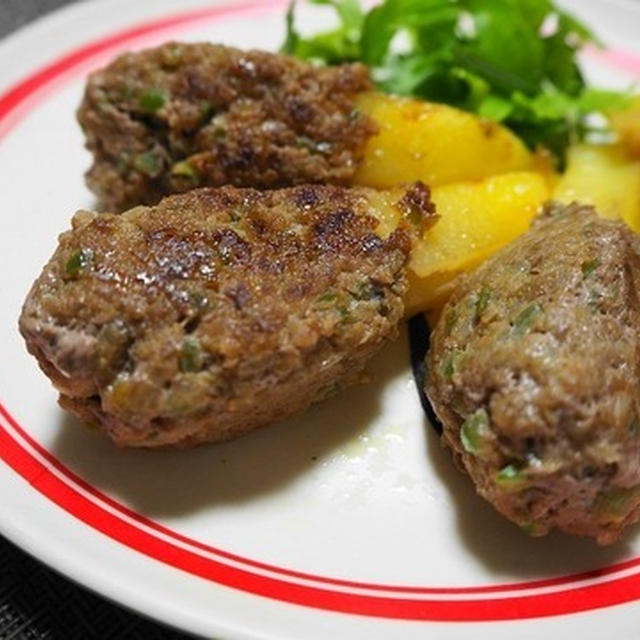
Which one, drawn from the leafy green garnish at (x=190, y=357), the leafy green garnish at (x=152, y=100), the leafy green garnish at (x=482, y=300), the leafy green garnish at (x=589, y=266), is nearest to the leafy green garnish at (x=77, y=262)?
the leafy green garnish at (x=190, y=357)

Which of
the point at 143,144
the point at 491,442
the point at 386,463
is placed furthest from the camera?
the point at 143,144

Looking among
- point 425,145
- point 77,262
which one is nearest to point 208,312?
point 77,262

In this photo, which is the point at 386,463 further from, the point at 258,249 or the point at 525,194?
the point at 525,194

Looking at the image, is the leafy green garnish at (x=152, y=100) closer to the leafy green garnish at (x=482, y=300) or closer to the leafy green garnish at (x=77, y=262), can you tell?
the leafy green garnish at (x=77, y=262)

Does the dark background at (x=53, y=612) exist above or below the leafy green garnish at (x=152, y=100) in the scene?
below

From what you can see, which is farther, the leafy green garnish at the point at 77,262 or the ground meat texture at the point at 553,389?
the leafy green garnish at the point at 77,262

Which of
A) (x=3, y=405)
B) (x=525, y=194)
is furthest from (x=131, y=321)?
(x=525, y=194)

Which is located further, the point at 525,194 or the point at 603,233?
the point at 525,194

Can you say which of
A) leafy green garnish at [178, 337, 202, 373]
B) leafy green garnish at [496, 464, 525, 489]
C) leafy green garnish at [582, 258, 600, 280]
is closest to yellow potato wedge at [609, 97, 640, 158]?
leafy green garnish at [582, 258, 600, 280]
